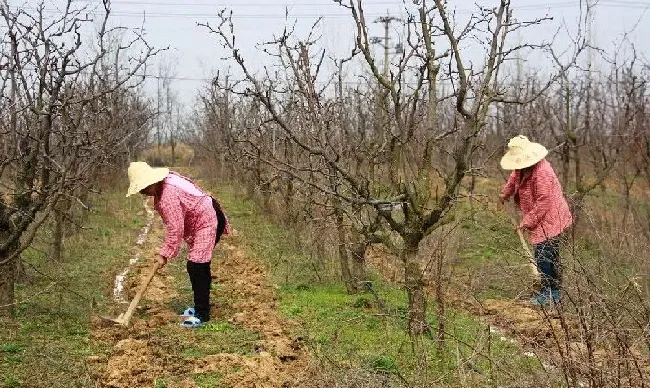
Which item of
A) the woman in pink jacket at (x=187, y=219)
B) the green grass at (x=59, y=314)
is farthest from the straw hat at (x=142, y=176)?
the green grass at (x=59, y=314)

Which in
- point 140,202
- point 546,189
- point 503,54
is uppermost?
point 503,54

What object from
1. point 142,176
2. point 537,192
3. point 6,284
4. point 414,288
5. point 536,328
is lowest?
point 536,328

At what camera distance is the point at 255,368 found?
16.0ft

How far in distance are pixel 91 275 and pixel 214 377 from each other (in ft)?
14.2

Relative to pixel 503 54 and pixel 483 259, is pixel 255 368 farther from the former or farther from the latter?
pixel 483 259

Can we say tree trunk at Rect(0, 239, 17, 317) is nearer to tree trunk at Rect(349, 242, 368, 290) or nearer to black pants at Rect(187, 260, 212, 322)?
black pants at Rect(187, 260, 212, 322)

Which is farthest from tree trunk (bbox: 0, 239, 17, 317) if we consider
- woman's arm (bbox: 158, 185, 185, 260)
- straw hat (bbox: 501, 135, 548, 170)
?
straw hat (bbox: 501, 135, 548, 170)

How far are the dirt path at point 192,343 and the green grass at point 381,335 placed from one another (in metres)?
0.22

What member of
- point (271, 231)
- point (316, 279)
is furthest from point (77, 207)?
point (316, 279)

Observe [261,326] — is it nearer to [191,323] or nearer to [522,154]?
[191,323]

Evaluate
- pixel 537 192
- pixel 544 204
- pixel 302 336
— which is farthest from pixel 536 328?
pixel 537 192

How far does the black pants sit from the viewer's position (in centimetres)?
654

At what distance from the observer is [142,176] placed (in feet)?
21.1

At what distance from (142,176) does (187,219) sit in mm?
566
